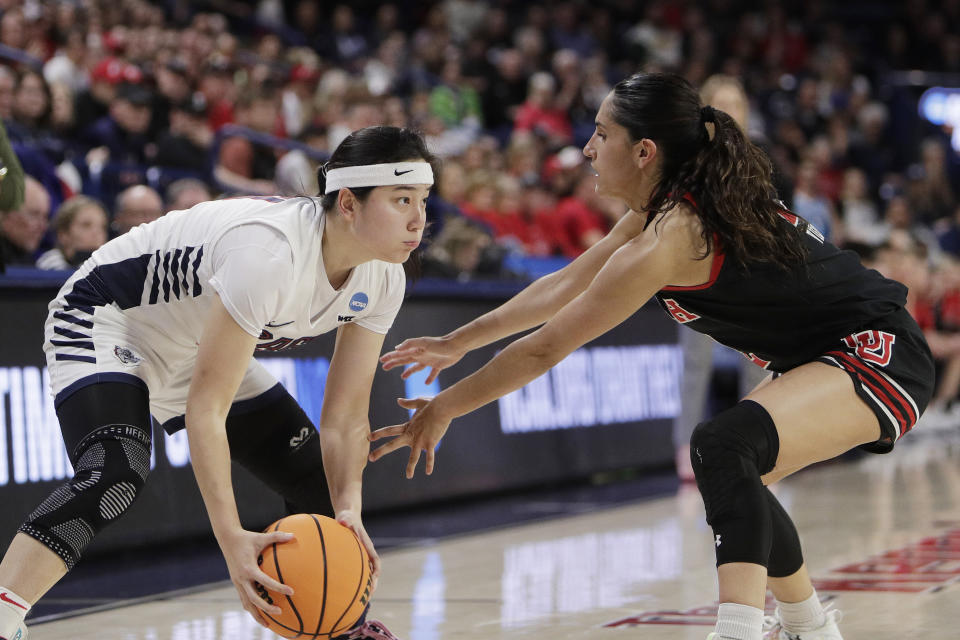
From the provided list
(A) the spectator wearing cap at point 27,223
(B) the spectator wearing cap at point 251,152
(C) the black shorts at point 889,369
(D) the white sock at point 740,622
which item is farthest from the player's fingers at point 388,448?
(B) the spectator wearing cap at point 251,152

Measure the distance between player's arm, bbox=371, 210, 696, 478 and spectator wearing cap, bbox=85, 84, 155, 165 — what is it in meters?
6.07

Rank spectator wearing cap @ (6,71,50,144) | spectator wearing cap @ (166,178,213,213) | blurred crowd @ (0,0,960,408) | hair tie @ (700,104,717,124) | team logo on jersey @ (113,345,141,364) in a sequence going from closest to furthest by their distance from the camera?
hair tie @ (700,104,717,124) < team logo on jersey @ (113,345,141,364) < spectator wearing cap @ (166,178,213,213) < spectator wearing cap @ (6,71,50,144) < blurred crowd @ (0,0,960,408)

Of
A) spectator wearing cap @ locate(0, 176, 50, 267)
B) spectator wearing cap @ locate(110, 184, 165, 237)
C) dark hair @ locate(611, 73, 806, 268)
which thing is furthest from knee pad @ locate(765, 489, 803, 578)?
spectator wearing cap @ locate(0, 176, 50, 267)

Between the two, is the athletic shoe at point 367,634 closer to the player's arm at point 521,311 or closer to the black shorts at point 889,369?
the player's arm at point 521,311

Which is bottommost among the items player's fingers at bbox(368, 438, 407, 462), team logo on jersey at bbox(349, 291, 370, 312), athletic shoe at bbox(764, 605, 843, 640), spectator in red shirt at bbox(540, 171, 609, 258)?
athletic shoe at bbox(764, 605, 843, 640)

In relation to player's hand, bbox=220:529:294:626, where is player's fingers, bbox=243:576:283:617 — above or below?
below

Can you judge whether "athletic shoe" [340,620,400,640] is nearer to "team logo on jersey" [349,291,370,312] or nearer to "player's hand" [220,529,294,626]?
"player's hand" [220,529,294,626]

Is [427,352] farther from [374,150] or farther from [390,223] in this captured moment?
[374,150]

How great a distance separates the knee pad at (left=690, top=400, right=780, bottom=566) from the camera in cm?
294

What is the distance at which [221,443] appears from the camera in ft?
9.96

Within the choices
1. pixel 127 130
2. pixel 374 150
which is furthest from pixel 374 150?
pixel 127 130

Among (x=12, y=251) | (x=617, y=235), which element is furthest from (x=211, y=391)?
(x=12, y=251)

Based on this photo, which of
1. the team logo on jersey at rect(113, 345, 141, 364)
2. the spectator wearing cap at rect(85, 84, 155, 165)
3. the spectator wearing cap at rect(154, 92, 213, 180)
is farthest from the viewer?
the spectator wearing cap at rect(85, 84, 155, 165)

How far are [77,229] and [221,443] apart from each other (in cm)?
338
